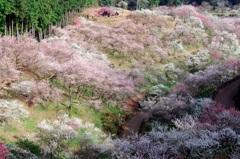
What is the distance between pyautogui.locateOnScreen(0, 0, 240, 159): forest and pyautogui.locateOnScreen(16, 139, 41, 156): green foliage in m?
0.08

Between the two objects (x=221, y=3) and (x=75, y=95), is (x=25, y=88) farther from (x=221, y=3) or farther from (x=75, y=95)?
(x=221, y=3)

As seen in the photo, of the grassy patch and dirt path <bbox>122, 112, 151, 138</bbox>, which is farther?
dirt path <bbox>122, 112, 151, 138</bbox>

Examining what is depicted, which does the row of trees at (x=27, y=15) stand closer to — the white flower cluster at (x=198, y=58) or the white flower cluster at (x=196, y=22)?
the white flower cluster at (x=198, y=58)

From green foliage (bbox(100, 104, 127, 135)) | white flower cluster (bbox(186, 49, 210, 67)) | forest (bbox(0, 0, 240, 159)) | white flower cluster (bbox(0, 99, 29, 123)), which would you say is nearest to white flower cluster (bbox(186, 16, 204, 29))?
forest (bbox(0, 0, 240, 159))

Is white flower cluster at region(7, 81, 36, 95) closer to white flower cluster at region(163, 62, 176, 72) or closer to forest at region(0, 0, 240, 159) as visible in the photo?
forest at region(0, 0, 240, 159)

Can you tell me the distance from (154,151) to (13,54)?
20.2m

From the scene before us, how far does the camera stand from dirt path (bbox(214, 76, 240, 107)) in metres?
31.8

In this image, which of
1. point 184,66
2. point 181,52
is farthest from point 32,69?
point 181,52

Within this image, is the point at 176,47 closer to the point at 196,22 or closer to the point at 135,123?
the point at 196,22

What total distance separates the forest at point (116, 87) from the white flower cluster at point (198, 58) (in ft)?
0.64

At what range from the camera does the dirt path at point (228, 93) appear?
31.8m

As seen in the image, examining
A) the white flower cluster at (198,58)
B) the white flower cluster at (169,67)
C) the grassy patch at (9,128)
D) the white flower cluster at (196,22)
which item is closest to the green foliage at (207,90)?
the white flower cluster at (169,67)

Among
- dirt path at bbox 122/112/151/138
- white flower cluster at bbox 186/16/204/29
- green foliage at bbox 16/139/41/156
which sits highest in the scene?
white flower cluster at bbox 186/16/204/29

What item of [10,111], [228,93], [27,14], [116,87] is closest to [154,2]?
[27,14]
